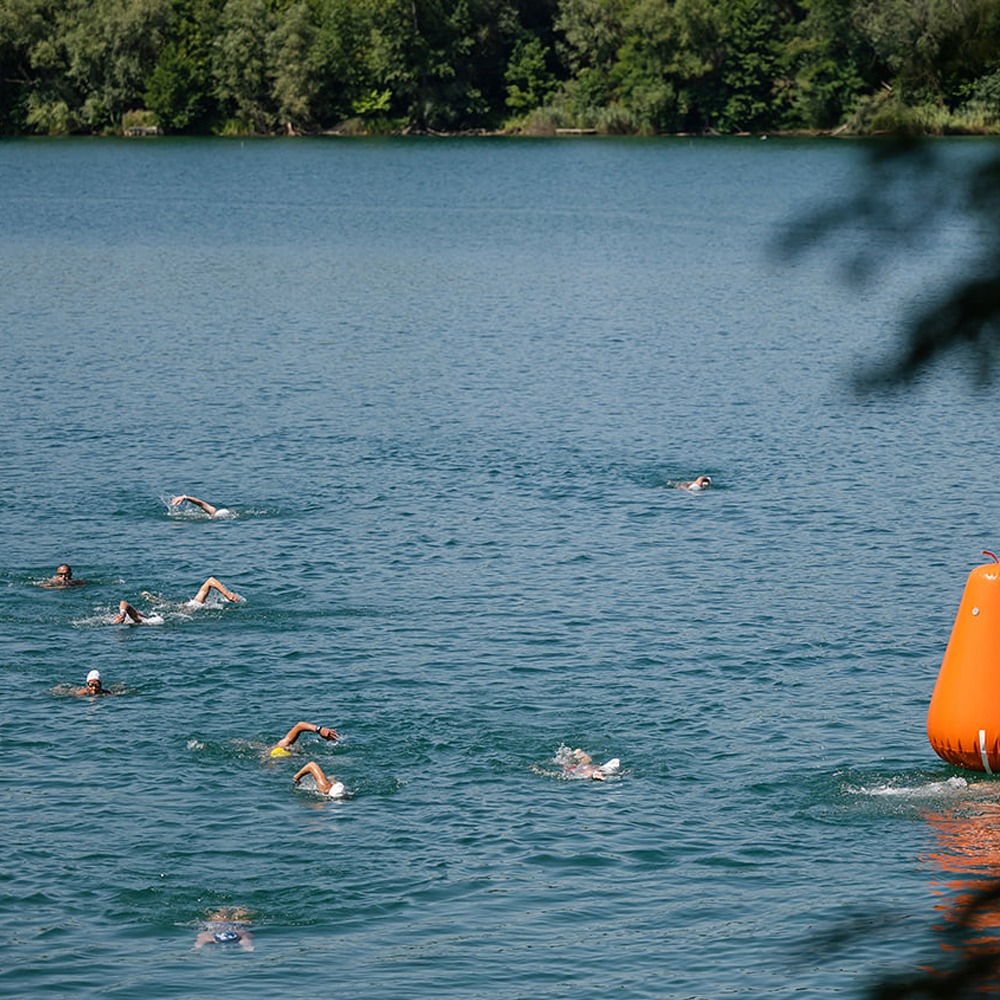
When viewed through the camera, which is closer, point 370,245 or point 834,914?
point 834,914

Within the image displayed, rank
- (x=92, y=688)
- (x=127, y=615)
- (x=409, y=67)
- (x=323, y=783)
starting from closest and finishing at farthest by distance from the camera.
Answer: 1. (x=323, y=783)
2. (x=92, y=688)
3. (x=127, y=615)
4. (x=409, y=67)

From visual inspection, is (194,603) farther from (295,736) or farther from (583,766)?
(583,766)

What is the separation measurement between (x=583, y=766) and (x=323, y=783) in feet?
12.7

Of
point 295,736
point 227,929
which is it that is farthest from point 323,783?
point 227,929

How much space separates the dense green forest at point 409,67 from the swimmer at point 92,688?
120607mm

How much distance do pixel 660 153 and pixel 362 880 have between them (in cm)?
12651

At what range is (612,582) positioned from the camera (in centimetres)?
3691

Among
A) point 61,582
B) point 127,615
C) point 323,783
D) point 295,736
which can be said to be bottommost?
point 61,582

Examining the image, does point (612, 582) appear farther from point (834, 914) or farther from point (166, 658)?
point (834, 914)

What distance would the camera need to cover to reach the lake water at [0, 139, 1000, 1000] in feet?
70.7

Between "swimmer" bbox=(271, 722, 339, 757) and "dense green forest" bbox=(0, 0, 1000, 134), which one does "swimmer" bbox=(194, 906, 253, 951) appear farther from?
"dense green forest" bbox=(0, 0, 1000, 134)

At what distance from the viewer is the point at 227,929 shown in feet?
71.5

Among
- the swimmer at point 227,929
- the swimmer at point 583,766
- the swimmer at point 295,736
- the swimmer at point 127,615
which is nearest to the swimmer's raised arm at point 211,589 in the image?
the swimmer at point 127,615

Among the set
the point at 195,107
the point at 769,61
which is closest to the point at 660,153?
the point at 769,61
